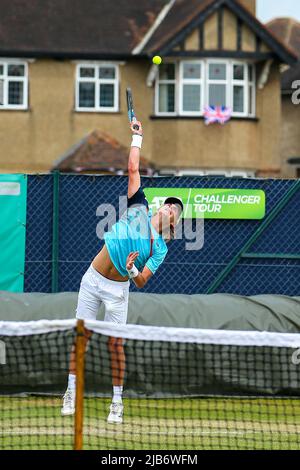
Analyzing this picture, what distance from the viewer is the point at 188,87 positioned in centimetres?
3728

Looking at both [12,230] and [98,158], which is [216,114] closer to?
[98,158]

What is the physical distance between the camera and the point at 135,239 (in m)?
9.65

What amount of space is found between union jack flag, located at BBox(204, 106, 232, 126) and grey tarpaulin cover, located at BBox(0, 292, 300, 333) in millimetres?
25473

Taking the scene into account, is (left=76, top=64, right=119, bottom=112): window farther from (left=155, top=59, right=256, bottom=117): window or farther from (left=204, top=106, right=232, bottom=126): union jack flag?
(left=204, top=106, right=232, bottom=126): union jack flag

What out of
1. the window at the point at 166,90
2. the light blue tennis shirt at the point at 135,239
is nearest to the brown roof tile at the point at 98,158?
the window at the point at 166,90

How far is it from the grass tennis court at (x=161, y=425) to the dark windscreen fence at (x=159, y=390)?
1 cm

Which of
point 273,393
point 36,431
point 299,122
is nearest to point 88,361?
point 36,431

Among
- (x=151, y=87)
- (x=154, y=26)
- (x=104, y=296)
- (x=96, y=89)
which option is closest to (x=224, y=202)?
(x=104, y=296)

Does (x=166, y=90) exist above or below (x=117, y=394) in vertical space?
above

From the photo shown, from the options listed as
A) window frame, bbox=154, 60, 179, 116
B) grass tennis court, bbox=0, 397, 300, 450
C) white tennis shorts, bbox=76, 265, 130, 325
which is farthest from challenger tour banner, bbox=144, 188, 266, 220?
window frame, bbox=154, 60, 179, 116

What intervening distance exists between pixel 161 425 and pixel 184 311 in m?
2.46

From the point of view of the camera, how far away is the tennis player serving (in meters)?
9.62
